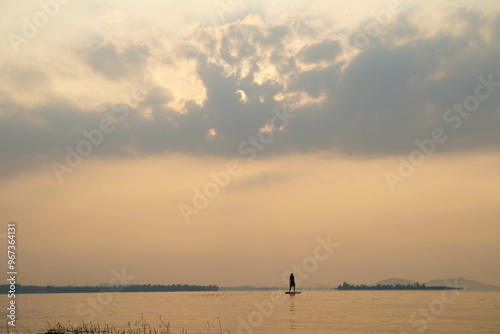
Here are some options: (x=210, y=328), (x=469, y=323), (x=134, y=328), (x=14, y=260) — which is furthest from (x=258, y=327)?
(x=14, y=260)

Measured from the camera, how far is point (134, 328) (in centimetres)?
3278

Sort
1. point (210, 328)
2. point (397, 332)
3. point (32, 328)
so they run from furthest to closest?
point (32, 328), point (210, 328), point (397, 332)

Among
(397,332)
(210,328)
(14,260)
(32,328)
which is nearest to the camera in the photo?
(397,332)

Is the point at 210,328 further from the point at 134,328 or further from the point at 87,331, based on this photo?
the point at 87,331

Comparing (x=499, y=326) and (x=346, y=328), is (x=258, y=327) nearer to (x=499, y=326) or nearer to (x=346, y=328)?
(x=346, y=328)

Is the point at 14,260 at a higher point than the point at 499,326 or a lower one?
higher

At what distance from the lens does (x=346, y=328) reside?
97.2ft

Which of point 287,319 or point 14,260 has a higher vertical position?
point 14,260

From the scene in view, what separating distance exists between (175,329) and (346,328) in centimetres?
1107

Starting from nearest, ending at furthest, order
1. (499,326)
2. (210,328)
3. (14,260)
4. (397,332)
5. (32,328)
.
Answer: (397,332), (499,326), (210,328), (14,260), (32,328)

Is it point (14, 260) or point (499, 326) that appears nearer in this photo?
point (499, 326)

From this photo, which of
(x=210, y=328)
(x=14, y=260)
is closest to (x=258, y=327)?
(x=210, y=328)

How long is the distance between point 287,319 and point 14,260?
20.0m

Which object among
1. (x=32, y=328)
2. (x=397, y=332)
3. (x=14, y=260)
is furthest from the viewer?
(x=32, y=328)
